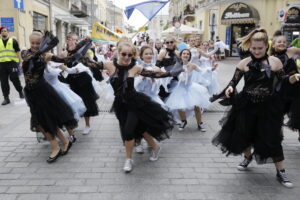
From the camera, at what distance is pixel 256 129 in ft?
12.7

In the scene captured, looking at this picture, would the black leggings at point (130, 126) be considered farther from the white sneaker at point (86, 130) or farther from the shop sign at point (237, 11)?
the shop sign at point (237, 11)

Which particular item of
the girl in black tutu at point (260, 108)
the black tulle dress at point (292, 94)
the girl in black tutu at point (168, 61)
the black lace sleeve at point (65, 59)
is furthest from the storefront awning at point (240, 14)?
the black lace sleeve at point (65, 59)

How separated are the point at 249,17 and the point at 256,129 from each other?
24594mm

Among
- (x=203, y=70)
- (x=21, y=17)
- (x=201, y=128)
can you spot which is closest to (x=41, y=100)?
(x=201, y=128)

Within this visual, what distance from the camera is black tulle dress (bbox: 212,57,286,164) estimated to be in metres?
3.74

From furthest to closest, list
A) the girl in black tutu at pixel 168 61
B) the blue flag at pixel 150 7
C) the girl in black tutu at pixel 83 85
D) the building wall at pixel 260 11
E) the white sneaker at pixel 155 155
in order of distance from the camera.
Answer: the building wall at pixel 260 11, the blue flag at pixel 150 7, the girl in black tutu at pixel 168 61, the girl in black tutu at pixel 83 85, the white sneaker at pixel 155 155

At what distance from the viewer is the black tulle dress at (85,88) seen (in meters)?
5.77

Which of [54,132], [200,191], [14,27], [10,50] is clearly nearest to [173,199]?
[200,191]

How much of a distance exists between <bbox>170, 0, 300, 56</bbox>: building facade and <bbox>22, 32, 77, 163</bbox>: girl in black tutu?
20.6 meters

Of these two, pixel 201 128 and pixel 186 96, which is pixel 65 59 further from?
pixel 201 128

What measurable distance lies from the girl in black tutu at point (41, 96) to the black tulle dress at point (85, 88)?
1.20 metres

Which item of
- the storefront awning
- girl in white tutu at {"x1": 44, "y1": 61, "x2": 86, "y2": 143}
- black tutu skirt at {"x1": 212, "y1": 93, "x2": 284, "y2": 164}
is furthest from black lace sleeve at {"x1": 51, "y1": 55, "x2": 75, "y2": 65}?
the storefront awning

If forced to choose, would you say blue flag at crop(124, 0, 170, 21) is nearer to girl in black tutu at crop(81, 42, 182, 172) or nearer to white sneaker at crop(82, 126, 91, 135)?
white sneaker at crop(82, 126, 91, 135)

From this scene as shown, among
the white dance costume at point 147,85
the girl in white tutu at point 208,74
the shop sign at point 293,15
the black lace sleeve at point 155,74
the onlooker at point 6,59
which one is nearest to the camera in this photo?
the black lace sleeve at point 155,74
